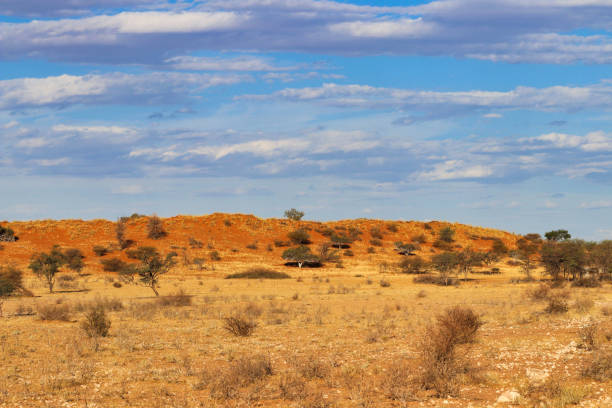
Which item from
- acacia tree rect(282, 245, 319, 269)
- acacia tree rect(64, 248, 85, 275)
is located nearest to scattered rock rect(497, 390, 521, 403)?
acacia tree rect(64, 248, 85, 275)

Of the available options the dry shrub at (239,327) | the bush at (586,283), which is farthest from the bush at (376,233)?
the dry shrub at (239,327)

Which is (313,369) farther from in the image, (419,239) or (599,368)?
(419,239)

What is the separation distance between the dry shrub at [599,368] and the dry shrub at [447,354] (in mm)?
2507

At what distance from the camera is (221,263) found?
201 ft

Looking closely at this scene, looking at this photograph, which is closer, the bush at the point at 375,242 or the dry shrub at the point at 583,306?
the dry shrub at the point at 583,306

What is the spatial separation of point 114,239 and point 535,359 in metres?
64.5

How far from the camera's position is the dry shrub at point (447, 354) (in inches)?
465

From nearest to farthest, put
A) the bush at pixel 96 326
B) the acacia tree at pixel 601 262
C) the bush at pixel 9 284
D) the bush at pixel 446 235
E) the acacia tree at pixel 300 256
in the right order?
the bush at pixel 96 326 → the bush at pixel 9 284 → the acacia tree at pixel 601 262 → the acacia tree at pixel 300 256 → the bush at pixel 446 235

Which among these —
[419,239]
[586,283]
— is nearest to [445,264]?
[586,283]

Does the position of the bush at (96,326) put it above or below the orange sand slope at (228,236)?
Result: below

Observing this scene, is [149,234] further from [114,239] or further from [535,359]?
[535,359]

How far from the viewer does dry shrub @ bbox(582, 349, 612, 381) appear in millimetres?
11992

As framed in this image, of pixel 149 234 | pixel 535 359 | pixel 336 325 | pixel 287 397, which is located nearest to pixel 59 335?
pixel 336 325

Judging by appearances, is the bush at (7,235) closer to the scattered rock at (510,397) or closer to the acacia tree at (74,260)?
the acacia tree at (74,260)
